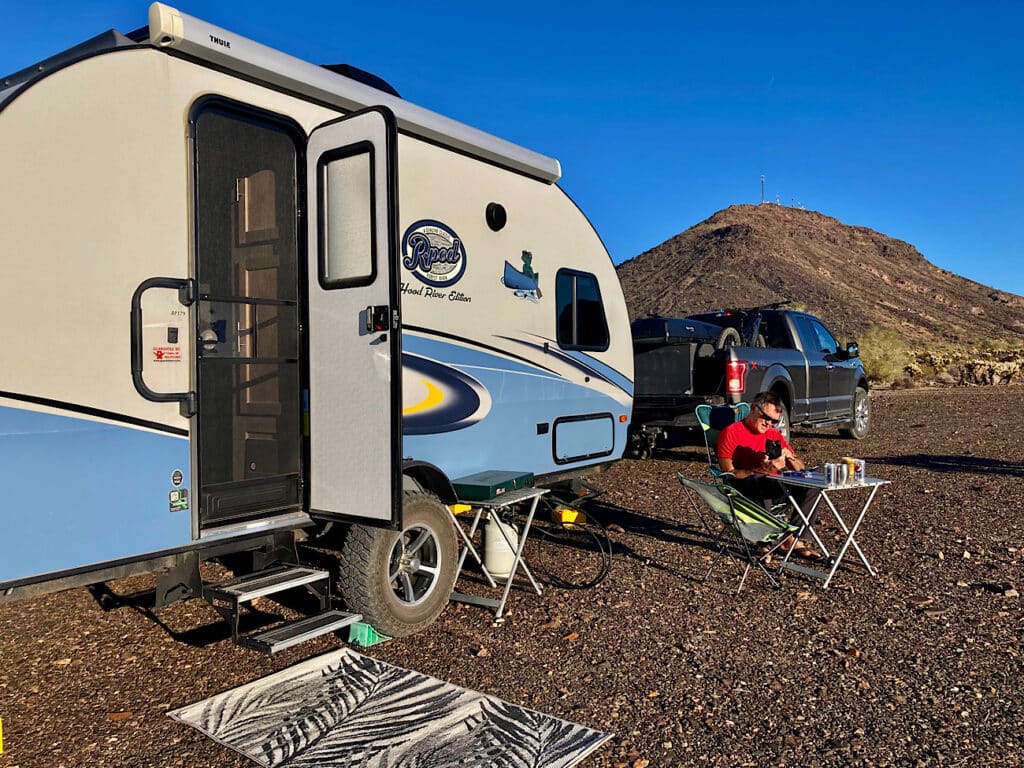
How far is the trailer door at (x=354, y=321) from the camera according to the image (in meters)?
3.96

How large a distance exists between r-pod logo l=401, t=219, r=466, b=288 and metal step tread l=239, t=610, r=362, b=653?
1907mm

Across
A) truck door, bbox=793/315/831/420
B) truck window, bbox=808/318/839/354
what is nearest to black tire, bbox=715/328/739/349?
truck door, bbox=793/315/831/420

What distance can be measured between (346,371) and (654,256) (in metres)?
65.5

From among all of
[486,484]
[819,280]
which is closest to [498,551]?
[486,484]

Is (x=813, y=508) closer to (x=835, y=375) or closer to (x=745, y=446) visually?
(x=745, y=446)

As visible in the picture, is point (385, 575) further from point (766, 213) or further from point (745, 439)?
point (766, 213)

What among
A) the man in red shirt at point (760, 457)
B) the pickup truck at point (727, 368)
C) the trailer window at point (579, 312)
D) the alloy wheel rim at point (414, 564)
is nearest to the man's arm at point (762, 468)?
the man in red shirt at point (760, 457)

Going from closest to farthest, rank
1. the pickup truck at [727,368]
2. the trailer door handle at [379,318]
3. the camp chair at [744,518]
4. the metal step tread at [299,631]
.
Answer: the metal step tread at [299,631] < the trailer door handle at [379,318] < the camp chair at [744,518] < the pickup truck at [727,368]

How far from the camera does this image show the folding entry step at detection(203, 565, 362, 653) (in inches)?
146

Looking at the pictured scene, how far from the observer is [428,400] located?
4.79 m

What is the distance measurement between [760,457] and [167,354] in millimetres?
3998

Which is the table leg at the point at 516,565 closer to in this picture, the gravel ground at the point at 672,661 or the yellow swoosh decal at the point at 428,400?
the gravel ground at the point at 672,661

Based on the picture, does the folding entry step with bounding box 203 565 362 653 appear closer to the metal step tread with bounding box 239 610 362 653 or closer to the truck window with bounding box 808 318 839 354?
the metal step tread with bounding box 239 610 362 653

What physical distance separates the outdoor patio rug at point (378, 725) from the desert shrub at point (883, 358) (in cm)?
2116
